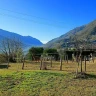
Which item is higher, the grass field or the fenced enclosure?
the fenced enclosure

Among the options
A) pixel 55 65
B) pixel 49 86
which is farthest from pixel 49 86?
pixel 55 65

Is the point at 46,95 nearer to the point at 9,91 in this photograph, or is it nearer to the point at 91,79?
the point at 9,91

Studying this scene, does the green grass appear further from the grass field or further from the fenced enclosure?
the fenced enclosure

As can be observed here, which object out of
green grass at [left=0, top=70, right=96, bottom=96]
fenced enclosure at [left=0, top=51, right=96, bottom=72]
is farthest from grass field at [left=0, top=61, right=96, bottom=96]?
fenced enclosure at [left=0, top=51, right=96, bottom=72]

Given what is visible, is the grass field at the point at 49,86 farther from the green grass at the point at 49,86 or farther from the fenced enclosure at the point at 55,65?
the fenced enclosure at the point at 55,65

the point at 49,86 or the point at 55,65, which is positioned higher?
the point at 55,65

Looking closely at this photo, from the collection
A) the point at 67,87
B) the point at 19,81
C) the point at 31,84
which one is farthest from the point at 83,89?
the point at 19,81

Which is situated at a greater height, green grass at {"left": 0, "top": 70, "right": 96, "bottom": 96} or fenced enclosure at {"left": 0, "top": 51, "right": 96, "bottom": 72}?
fenced enclosure at {"left": 0, "top": 51, "right": 96, "bottom": 72}

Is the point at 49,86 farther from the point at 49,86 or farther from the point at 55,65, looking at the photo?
the point at 55,65

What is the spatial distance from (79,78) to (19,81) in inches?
178

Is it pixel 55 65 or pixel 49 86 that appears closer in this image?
pixel 49 86

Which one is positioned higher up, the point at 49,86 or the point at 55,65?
the point at 55,65

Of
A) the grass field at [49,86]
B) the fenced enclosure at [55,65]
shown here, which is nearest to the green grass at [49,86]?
the grass field at [49,86]

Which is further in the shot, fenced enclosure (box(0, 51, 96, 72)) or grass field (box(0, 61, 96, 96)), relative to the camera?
fenced enclosure (box(0, 51, 96, 72))
